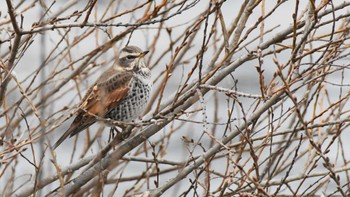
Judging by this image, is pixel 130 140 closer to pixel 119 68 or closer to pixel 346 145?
pixel 119 68

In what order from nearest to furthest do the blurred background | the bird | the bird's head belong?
the blurred background, the bird, the bird's head

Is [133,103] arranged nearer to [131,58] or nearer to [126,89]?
[126,89]

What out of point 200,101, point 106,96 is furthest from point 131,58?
point 200,101

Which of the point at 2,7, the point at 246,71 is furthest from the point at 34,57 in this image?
the point at 246,71

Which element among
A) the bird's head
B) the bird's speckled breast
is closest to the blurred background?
the bird's head

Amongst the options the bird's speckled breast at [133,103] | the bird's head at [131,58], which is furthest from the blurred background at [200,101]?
the bird's speckled breast at [133,103]

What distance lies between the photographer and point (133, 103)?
24.7 ft

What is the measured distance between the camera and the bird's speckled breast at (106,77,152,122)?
24.7 feet

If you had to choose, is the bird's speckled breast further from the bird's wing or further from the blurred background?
the blurred background

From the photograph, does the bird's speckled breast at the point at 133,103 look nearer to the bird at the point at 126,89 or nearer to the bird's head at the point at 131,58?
the bird at the point at 126,89

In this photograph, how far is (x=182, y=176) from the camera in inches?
199

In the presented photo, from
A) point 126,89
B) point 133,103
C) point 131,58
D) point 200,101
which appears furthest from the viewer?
point 131,58

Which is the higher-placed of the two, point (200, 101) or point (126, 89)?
point (126, 89)

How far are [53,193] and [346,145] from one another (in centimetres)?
485
